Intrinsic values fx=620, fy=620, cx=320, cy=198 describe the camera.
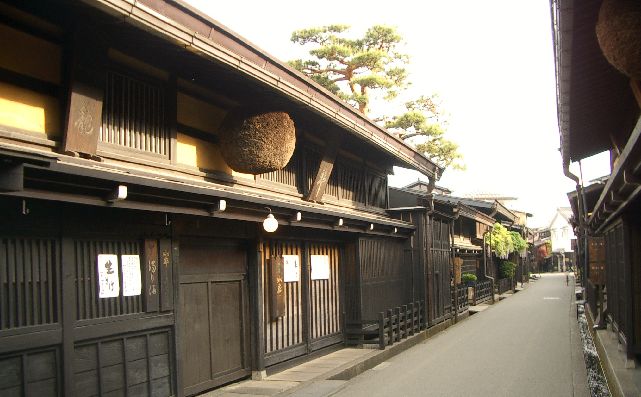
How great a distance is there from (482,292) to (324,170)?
24.9 m

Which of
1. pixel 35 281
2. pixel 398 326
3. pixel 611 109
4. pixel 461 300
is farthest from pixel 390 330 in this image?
pixel 461 300

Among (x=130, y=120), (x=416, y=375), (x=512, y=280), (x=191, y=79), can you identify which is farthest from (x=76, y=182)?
(x=512, y=280)

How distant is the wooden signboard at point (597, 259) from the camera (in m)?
16.8

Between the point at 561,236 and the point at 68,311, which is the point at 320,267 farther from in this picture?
the point at 561,236

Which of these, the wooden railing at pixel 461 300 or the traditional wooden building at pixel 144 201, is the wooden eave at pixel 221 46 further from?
the wooden railing at pixel 461 300

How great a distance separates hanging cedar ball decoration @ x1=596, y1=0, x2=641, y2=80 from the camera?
5688mm

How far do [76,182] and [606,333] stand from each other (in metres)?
14.5

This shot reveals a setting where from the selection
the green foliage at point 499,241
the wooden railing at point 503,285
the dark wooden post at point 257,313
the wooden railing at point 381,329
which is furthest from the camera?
the wooden railing at point 503,285

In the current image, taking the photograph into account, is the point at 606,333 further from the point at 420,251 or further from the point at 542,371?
the point at 420,251

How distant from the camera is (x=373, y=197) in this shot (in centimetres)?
1973

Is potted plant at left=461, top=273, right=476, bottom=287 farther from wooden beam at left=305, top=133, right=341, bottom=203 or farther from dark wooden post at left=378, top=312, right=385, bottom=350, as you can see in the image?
wooden beam at left=305, top=133, right=341, bottom=203

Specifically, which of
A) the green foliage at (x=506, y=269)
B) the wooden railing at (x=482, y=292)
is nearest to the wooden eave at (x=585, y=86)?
the wooden railing at (x=482, y=292)

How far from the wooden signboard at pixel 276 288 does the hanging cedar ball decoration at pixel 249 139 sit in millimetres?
2671

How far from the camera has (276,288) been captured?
42.0ft
